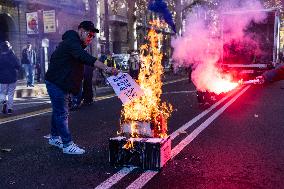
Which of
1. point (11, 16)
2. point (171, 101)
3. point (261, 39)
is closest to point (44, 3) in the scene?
point (11, 16)

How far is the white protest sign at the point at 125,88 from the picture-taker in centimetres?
557

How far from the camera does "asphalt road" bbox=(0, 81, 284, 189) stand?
4781mm

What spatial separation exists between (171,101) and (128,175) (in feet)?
28.4

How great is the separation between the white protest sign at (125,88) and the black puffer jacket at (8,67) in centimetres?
659

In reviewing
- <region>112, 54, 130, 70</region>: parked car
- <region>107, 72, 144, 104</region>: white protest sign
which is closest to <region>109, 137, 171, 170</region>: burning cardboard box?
<region>107, 72, 144, 104</region>: white protest sign

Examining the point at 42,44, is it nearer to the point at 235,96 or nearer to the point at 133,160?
the point at 235,96

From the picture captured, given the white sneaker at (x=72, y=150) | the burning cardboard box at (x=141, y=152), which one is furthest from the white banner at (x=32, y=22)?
the burning cardboard box at (x=141, y=152)

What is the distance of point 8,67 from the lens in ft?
37.3

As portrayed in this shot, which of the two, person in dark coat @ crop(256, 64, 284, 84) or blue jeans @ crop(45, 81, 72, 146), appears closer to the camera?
blue jeans @ crop(45, 81, 72, 146)

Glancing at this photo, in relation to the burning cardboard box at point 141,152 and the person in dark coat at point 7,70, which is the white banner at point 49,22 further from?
the burning cardboard box at point 141,152

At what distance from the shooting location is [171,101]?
13.6 metres

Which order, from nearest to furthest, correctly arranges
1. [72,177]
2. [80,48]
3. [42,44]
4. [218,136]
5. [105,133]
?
[72,177]
[80,48]
[218,136]
[105,133]
[42,44]

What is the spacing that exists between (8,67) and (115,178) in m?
7.52

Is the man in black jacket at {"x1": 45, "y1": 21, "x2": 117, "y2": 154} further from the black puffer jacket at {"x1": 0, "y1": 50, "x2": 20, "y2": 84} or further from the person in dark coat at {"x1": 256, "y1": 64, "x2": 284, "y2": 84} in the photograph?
the black puffer jacket at {"x1": 0, "y1": 50, "x2": 20, "y2": 84}
